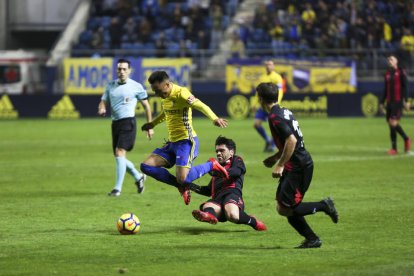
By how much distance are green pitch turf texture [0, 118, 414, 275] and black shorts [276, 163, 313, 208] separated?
59 cm

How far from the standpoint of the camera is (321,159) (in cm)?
2266

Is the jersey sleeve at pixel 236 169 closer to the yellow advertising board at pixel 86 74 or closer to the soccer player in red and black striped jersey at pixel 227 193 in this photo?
the soccer player in red and black striped jersey at pixel 227 193

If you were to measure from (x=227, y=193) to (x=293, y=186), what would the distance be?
1.98 metres

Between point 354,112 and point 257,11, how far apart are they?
7.50 metres

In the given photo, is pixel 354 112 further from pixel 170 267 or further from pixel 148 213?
pixel 170 267

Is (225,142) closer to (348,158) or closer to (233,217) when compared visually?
(233,217)

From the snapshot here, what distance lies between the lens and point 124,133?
54.9 ft

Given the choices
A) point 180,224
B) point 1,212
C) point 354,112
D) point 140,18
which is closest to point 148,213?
point 180,224

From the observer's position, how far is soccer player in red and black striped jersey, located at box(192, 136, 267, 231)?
1213 centimetres

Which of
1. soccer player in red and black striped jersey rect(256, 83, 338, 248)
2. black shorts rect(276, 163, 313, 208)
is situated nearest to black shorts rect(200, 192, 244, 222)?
soccer player in red and black striped jersey rect(256, 83, 338, 248)

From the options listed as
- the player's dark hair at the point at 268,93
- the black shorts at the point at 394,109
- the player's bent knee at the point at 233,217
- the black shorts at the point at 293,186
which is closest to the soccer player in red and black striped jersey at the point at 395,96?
the black shorts at the point at 394,109

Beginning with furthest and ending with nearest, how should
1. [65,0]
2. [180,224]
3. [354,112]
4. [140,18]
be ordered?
[65,0]
[140,18]
[354,112]
[180,224]

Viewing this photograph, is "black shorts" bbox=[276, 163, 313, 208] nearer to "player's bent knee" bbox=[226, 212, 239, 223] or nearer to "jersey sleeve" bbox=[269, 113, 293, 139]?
"jersey sleeve" bbox=[269, 113, 293, 139]

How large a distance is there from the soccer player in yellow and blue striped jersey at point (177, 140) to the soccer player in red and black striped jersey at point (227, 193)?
0.21 meters
